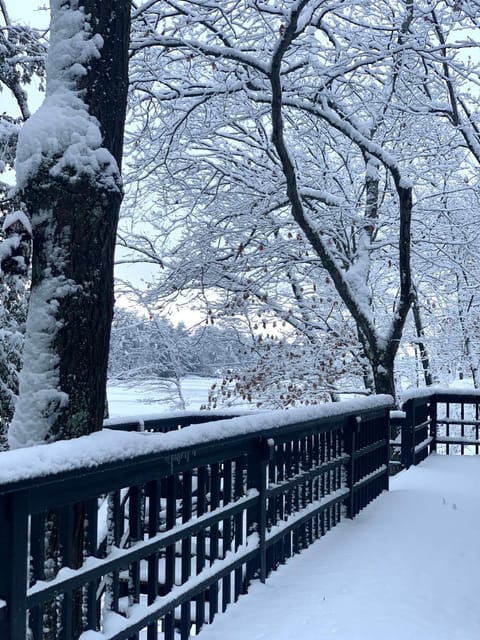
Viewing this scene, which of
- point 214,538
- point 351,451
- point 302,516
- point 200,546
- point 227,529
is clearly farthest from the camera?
point 351,451

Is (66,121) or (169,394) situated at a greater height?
(66,121)

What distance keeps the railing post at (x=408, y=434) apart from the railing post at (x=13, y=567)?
9.81 meters

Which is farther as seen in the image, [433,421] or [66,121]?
[433,421]

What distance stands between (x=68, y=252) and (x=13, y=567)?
2.09m

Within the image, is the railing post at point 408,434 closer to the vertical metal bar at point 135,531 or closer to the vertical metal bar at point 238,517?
the vertical metal bar at point 238,517

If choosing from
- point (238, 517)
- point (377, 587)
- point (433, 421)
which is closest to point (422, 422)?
point (433, 421)

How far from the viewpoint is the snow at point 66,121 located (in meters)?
4.34

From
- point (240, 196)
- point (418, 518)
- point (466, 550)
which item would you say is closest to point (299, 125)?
point (240, 196)

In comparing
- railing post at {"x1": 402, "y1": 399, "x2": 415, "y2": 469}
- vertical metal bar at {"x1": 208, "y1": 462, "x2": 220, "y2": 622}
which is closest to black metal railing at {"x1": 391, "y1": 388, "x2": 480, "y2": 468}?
railing post at {"x1": 402, "y1": 399, "x2": 415, "y2": 469}

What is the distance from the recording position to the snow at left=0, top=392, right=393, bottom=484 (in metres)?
2.84

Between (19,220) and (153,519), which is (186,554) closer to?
(153,519)

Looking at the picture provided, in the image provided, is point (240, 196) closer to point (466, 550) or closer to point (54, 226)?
point (466, 550)

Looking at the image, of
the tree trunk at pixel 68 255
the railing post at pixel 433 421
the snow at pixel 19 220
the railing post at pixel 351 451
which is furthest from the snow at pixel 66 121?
the railing post at pixel 433 421

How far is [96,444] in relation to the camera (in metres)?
3.36
